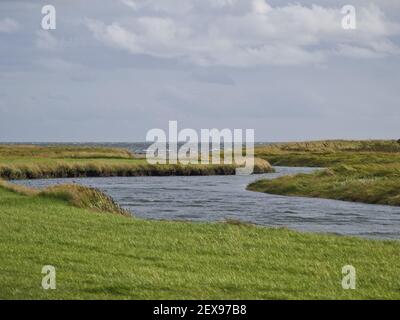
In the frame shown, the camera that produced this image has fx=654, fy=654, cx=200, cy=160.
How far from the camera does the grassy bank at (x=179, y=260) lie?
15.1 m

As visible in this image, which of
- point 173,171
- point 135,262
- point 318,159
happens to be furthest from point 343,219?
point 318,159

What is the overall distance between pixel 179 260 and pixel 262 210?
25147 millimetres

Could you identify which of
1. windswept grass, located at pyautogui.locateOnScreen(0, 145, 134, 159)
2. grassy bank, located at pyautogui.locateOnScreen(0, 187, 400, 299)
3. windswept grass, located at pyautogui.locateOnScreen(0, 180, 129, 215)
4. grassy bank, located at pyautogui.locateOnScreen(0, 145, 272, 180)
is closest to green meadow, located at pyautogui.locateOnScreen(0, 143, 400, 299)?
grassy bank, located at pyautogui.locateOnScreen(0, 187, 400, 299)

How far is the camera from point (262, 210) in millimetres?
43656

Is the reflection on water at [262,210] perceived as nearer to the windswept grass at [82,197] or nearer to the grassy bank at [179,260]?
the windswept grass at [82,197]

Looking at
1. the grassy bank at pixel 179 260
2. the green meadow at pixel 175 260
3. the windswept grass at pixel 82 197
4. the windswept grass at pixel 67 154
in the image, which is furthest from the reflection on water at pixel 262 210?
the windswept grass at pixel 67 154

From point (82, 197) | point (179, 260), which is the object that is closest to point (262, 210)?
point (82, 197)

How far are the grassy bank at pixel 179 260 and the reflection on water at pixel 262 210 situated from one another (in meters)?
8.35

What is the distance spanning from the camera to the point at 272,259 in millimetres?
19594

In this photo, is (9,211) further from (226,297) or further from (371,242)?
(226,297)

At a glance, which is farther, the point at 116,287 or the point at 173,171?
the point at 173,171

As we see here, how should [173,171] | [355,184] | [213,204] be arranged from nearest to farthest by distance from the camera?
[213,204] < [355,184] < [173,171]
